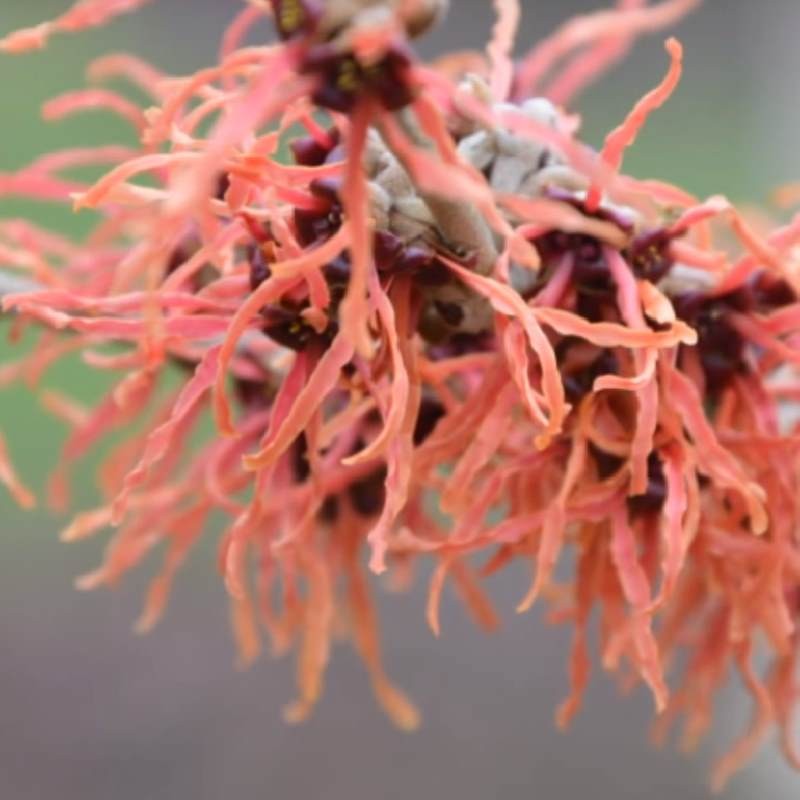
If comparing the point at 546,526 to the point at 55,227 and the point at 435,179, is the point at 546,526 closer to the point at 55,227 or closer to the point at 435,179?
the point at 435,179

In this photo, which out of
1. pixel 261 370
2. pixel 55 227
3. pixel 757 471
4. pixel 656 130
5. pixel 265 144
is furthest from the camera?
pixel 656 130

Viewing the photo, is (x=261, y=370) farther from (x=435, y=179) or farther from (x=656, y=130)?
(x=656, y=130)

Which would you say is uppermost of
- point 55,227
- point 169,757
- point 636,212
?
point 55,227

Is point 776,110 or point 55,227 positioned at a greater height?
point 776,110

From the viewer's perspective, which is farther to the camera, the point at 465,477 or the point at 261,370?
the point at 261,370

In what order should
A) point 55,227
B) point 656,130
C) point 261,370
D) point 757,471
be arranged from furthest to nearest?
point 656,130 → point 55,227 → point 261,370 → point 757,471

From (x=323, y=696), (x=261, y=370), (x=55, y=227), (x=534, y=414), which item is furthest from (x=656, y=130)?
(x=534, y=414)

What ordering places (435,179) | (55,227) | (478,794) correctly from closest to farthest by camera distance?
(435,179), (478,794), (55,227)

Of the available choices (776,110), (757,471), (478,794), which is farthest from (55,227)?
(757,471)

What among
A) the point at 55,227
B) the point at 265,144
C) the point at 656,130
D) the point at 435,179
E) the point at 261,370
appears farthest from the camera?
the point at 656,130
